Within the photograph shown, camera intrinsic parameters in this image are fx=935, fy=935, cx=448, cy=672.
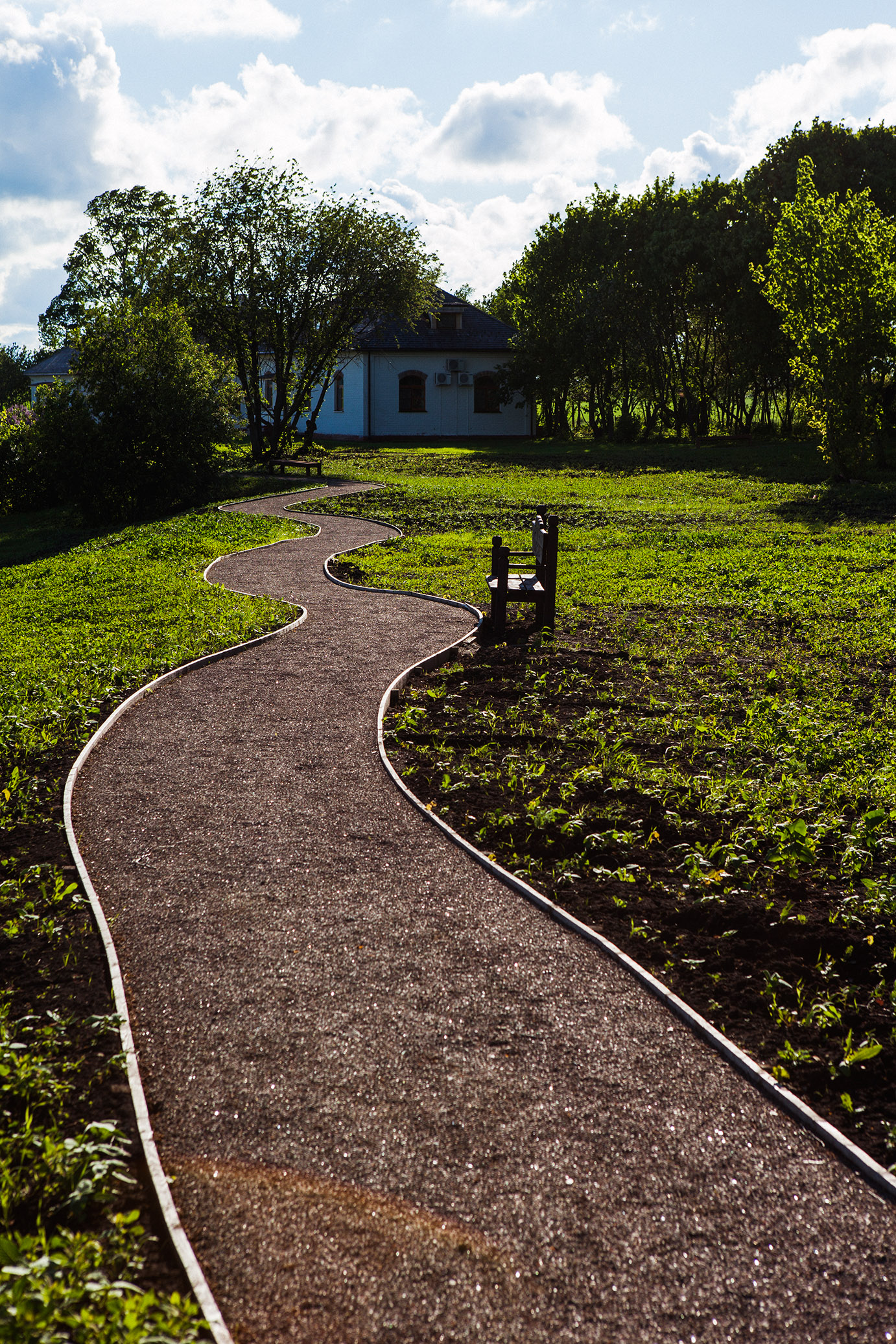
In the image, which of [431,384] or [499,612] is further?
[431,384]

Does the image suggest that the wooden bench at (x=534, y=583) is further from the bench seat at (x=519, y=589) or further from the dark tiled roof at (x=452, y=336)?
the dark tiled roof at (x=452, y=336)

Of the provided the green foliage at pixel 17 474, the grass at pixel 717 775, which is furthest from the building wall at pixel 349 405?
the grass at pixel 717 775

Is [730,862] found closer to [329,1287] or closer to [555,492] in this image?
[329,1287]

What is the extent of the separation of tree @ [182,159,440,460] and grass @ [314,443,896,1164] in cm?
1891

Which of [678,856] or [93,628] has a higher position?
[93,628]

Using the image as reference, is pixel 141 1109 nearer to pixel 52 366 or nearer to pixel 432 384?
pixel 432 384

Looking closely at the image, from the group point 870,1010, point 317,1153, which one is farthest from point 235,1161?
point 870,1010

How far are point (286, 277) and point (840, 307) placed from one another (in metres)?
17.1

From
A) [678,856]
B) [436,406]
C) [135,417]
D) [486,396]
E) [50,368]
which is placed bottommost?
[678,856]

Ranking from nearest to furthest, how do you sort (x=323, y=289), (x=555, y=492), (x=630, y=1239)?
(x=630, y=1239) → (x=555, y=492) → (x=323, y=289)

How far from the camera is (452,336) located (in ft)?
156

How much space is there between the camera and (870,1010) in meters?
3.94

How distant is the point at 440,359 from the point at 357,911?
45514mm

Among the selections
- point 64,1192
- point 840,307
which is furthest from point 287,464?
point 64,1192
